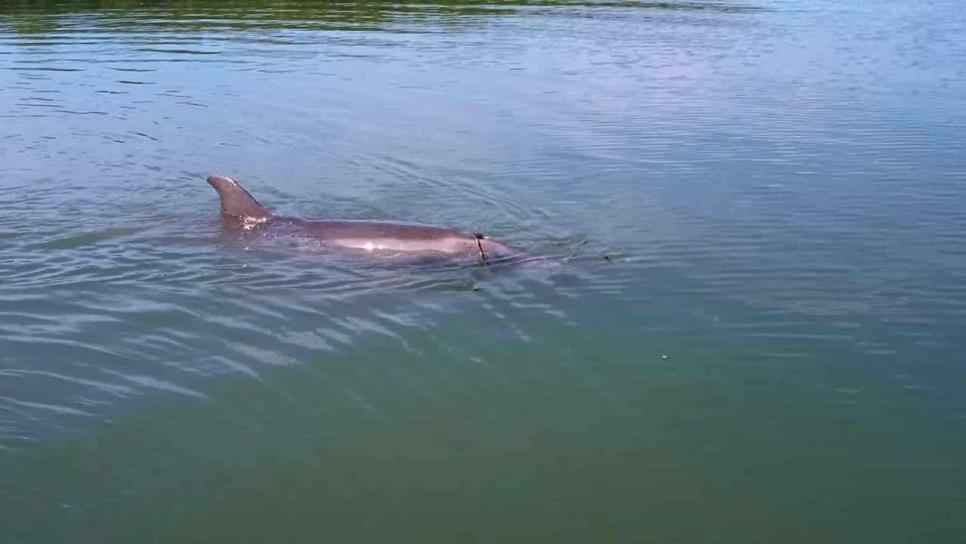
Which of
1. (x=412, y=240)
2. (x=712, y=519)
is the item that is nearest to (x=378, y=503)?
(x=712, y=519)

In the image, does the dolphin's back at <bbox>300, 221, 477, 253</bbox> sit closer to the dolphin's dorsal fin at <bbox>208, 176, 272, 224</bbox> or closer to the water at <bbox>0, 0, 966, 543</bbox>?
the water at <bbox>0, 0, 966, 543</bbox>

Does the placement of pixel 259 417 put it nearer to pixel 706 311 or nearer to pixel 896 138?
pixel 706 311

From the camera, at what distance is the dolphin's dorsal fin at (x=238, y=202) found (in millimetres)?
15016

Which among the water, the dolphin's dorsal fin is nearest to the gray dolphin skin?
the dolphin's dorsal fin

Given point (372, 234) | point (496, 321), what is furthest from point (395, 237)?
point (496, 321)

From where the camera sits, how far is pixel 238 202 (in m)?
15.1

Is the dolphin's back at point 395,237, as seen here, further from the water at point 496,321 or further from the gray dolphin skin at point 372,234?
the water at point 496,321

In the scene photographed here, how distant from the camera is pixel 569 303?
42.0ft

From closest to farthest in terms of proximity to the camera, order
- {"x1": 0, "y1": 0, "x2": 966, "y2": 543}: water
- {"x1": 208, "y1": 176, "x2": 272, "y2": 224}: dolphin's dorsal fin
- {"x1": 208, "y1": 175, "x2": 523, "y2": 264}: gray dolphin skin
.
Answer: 1. {"x1": 0, "y1": 0, "x2": 966, "y2": 543}: water
2. {"x1": 208, "y1": 175, "x2": 523, "y2": 264}: gray dolphin skin
3. {"x1": 208, "y1": 176, "x2": 272, "y2": 224}: dolphin's dorsal fin

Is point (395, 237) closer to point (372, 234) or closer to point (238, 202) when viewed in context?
point (372, 234)

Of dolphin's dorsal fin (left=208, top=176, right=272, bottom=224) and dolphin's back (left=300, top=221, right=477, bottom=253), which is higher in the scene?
dolphin's dorsal fin (left=208, top=176, right=272, bottom=224)

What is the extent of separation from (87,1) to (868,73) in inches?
1174

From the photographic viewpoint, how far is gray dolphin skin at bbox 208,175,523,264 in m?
14.1

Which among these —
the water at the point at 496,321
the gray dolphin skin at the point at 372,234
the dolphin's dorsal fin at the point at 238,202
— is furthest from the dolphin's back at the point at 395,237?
the dolphin's dorsal fin at the point at 238,202
